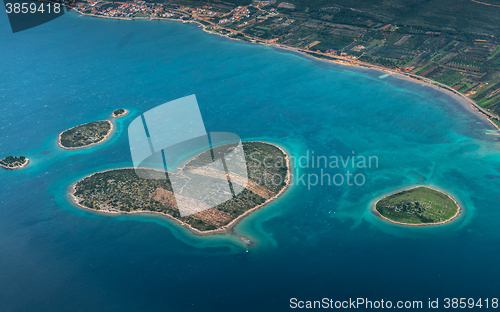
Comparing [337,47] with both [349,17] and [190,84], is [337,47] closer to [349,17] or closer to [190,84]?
[349,17]

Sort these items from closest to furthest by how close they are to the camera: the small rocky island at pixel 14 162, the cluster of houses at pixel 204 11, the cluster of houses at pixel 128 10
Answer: the small rocky island at pixel 14 162 → the cluster of houses at pixel 204 11 → the cluster of houses at pixel 128 10

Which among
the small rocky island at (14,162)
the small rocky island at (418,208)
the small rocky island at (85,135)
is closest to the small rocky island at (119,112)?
the small rocky island at (85,135)

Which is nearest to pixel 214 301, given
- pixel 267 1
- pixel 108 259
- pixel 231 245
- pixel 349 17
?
pixel 231 245

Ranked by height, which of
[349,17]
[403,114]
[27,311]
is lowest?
[27,311]

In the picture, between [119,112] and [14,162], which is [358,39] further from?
[14,162]

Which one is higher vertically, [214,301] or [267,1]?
[267,1]

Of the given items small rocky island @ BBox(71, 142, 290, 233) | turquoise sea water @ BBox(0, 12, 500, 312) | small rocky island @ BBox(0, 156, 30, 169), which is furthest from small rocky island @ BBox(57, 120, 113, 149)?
small rocky island @ BBox(71, 142, 290, 233)

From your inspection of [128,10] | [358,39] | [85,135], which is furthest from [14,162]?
[358,39]

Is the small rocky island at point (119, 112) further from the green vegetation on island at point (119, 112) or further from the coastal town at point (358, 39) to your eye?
the coastal town at point (358, 39)
